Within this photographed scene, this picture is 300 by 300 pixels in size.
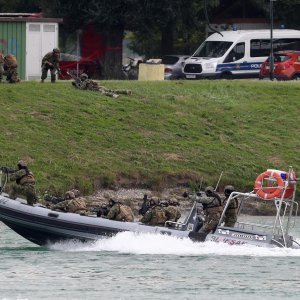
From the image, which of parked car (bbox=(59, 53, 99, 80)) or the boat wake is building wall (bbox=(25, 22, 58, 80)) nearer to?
parked car (bbox=(59, 53, 99, 80))

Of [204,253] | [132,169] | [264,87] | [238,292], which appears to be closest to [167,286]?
[238,292]

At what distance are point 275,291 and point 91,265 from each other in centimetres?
419

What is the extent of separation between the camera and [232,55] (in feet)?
188

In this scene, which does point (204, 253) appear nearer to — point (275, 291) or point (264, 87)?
point (275, 291)

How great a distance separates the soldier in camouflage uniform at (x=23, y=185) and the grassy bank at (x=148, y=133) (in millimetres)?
7018

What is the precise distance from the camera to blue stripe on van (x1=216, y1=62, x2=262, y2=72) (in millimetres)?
57094

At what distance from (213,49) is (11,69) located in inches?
477

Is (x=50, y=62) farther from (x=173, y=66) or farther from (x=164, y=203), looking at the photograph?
(x=164, y=203)

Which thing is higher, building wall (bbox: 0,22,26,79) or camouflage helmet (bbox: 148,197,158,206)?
building wall (bbox: 0,22,26,79)

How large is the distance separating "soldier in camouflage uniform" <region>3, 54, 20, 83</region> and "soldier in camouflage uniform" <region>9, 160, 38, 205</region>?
46.5 feet

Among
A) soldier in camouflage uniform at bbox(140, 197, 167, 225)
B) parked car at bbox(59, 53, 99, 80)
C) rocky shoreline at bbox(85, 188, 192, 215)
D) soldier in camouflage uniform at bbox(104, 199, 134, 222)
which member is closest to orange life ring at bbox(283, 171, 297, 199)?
soldier in camouflage uniform at bbox(140, 197, 167, 225)

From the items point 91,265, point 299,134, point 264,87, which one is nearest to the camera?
point 91,265

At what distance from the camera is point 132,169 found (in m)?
42.7

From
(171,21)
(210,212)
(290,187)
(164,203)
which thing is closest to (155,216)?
(164,203)
